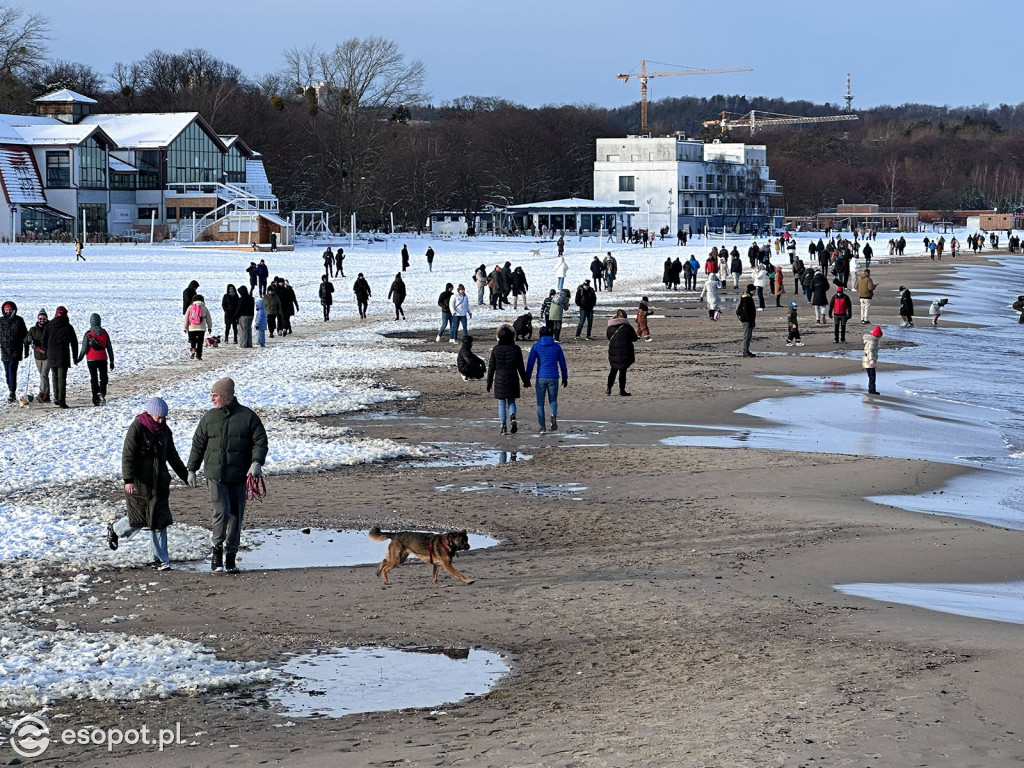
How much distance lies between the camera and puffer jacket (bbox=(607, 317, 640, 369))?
64.1 feet

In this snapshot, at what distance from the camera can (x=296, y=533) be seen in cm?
1131

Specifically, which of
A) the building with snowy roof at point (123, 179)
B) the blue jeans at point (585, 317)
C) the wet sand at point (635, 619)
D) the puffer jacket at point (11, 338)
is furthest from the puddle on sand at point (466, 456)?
the building with snowy roof at point (123, 179)

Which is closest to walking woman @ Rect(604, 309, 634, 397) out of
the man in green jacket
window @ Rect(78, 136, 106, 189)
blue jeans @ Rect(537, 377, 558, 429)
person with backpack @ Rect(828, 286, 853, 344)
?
blue jeans @ Rect(537, 377, 558, 429)

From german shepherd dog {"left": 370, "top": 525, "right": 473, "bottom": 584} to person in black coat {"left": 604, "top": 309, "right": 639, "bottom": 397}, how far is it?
406 inches

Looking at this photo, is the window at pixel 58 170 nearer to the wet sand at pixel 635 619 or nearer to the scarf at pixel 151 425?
the wet sand at pixel 635 619

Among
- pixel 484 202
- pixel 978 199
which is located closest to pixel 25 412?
pixel 484 202

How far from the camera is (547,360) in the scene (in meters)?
16.5

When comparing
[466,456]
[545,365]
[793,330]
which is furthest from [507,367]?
[793,330]

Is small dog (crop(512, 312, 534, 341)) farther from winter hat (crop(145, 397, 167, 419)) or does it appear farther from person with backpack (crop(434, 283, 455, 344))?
winter hat (crop(145, 397, 167, 419))

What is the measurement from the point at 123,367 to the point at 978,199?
164885 mm

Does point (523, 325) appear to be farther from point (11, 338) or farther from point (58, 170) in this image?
point (58, 170)

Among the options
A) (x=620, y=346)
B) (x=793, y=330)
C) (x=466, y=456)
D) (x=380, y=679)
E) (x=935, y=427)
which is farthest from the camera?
(x=793, y=330)

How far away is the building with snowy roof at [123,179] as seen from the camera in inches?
2825

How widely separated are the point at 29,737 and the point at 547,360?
10427 millimetres
